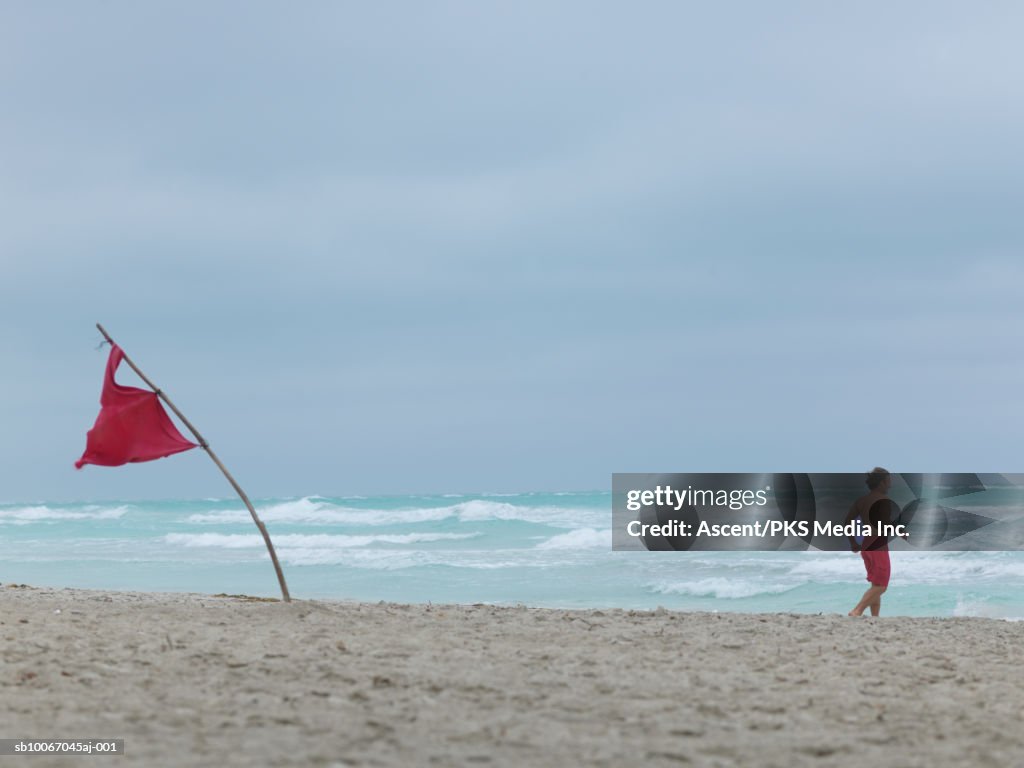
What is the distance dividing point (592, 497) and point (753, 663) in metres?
44.6

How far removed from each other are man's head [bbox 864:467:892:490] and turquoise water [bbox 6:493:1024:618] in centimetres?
615

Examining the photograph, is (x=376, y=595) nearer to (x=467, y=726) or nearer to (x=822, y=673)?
(x=822, y=673)

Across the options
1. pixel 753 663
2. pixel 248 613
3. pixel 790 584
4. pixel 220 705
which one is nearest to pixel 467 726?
pixel 220 705

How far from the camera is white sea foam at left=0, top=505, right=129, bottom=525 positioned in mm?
45219

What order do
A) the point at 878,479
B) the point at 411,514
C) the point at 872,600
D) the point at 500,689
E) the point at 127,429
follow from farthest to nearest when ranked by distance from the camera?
the point at 411,514, the point at 872,600, the point at 878,479, the point at 127,429, the point at 500,689

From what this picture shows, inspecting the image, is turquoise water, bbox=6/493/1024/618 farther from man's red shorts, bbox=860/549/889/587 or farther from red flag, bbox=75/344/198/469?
red flag, bbox=75/344/198/469

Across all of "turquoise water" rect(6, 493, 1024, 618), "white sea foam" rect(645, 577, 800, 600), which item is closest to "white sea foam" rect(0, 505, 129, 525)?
"turquoise water" rect(6, 493, 1024, 618)

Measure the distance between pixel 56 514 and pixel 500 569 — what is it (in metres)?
33.3

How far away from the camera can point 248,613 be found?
9.04 m

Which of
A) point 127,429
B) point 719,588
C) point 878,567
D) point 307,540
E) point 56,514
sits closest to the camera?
point 127,429

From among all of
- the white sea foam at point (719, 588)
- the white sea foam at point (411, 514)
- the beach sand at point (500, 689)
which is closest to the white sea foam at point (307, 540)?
the white sea foam at point (411, 514)

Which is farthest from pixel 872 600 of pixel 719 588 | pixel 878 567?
pixel 719 588

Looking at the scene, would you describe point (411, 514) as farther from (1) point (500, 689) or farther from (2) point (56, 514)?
(1) point (500, 689)

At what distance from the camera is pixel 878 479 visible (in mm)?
10203
